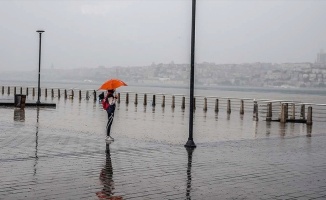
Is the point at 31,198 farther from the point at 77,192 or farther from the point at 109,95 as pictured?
the point at 109,95

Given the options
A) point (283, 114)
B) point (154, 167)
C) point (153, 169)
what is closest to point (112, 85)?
point (154, 167)

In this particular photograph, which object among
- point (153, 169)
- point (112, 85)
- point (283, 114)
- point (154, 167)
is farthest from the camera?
point (283, 114)

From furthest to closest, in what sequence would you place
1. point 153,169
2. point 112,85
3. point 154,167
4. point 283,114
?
point 283,114
point 112,85
point 154,167
point 153,169

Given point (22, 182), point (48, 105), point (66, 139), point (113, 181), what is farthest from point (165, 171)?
point (48, 105)

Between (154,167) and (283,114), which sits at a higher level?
(283,114)

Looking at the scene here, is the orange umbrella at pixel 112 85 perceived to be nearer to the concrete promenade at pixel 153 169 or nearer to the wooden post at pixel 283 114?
the concrete promenade at pixel 153 169

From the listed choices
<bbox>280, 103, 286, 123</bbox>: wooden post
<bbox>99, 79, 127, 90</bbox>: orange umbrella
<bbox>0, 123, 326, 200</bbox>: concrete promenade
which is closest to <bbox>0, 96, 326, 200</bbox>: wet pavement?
<bbox>0, 123, 326, 200</bbox>: concrete promenade

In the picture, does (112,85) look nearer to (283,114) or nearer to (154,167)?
(154,167)

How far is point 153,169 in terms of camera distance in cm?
1002

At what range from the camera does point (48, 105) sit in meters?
33.0

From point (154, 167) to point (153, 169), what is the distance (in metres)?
0.26

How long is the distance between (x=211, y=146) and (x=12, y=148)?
17.5ft

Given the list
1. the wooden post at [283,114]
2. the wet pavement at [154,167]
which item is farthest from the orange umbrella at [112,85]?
the wooden post at [283,114]

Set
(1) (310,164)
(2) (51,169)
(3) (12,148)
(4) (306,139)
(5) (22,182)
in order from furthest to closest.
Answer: (4) (306,139), (3) (12,148), (1) (310,164), (2) (51,169), (5) (22,182)
